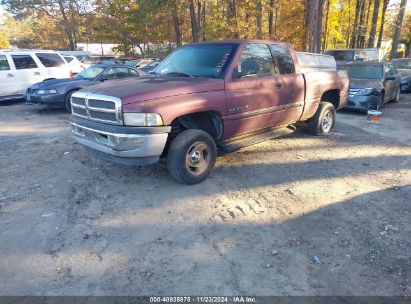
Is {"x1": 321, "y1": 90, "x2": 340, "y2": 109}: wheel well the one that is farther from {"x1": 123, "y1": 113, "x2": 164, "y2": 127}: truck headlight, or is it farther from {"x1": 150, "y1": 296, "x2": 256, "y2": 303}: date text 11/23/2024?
{"x1": 150, "y1": 296, "x2": 256, "y2": 303}: date text 11/23/2024

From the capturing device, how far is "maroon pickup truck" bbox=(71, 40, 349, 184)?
4.25 m

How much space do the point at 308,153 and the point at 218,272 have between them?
3881 mm

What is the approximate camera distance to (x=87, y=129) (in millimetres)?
4734

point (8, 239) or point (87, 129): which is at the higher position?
point (87, 129)

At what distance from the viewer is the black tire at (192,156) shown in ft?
14.9

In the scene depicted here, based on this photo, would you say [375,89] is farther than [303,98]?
Yes

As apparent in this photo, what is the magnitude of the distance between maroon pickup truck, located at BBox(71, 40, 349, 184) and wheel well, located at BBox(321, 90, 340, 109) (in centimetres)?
146

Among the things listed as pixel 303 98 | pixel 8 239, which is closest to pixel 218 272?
pixel 8 239

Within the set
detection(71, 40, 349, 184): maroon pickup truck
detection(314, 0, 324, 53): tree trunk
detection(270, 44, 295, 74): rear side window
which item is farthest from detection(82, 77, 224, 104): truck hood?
detection(314, 0, 324, 53): tree trunk

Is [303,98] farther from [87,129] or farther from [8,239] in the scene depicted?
[8,239]

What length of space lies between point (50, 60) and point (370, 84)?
11392 millimetres

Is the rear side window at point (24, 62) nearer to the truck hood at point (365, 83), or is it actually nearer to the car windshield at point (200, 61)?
the car windshield at point (200, 61)

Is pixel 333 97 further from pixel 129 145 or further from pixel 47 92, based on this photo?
pixel 47 92

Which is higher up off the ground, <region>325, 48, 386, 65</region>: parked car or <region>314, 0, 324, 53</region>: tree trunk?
<region>314, 0, 324, 53</region>: tree trunk
